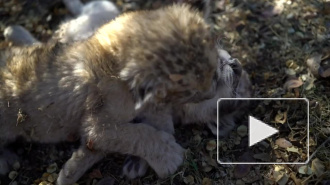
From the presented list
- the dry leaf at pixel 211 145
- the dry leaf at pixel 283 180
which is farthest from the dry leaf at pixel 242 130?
the dry leaf at pixel 283 180

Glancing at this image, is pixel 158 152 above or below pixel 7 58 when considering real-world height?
below

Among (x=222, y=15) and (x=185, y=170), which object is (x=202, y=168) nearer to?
(x=185, y=170)

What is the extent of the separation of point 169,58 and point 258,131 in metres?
1.35

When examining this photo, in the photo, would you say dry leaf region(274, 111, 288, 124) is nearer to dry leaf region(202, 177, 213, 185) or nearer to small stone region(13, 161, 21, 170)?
dry leaf region(202, 177, 213, 185)

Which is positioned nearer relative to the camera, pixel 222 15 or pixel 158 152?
pixel 158 152

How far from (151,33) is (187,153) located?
1254 mm

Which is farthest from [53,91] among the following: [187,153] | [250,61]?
[250,61]

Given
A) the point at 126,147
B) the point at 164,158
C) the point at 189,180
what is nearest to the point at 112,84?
the point at 126,147

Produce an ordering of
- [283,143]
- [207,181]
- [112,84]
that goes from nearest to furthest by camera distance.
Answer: [112,84], [207,181], [283,143]

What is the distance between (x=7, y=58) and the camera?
13.5ft

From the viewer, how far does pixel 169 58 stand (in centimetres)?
313

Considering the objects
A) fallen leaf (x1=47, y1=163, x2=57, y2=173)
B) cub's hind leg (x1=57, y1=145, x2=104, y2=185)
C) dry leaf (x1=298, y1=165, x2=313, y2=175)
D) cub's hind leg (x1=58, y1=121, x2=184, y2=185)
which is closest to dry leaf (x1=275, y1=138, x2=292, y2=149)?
dry leaf (x1=298, y1=165, x2=313, y2=175)
